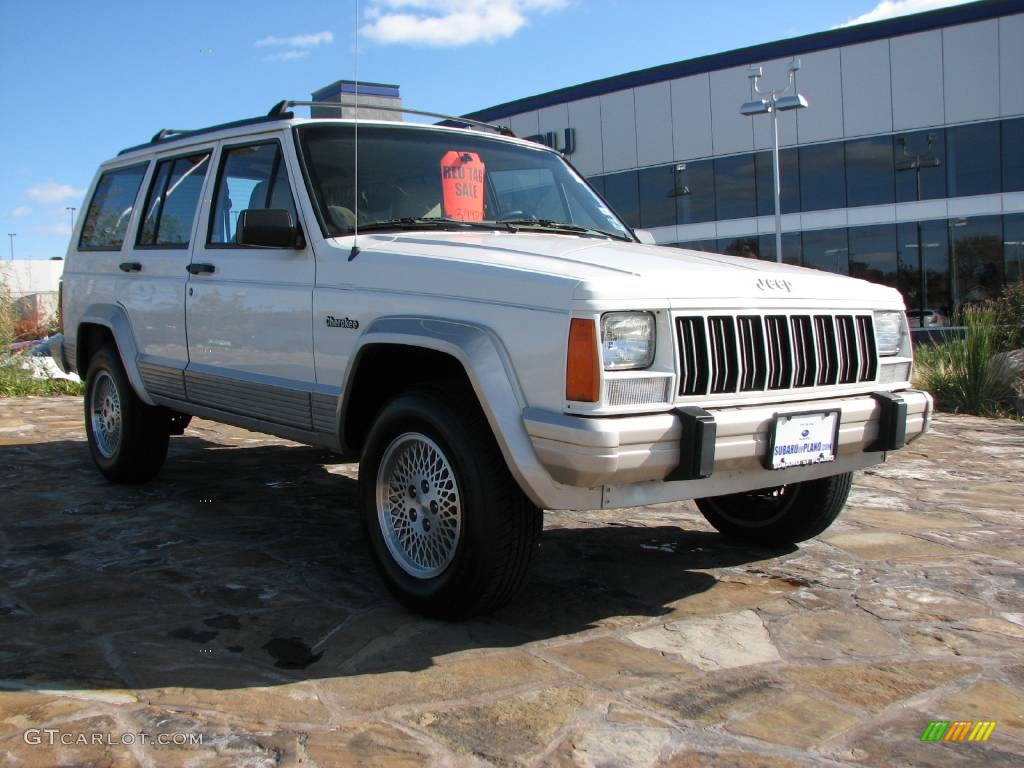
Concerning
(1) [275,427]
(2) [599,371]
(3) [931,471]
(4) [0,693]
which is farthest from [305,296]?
(3) [931,471]

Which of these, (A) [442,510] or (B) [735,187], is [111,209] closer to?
(A) [442,510]

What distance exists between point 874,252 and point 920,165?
8.90 ft

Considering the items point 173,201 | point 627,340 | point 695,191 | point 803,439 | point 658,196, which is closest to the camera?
point 627,340

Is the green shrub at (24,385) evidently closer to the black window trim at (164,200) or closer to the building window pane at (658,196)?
the black window trim at (164,200)

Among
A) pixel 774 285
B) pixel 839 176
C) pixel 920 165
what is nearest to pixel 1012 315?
pixel 774 285

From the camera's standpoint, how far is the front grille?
3230mm

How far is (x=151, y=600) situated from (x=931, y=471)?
544 centimetres

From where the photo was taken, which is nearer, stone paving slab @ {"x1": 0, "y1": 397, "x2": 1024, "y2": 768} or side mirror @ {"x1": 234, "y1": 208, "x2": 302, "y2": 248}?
stone paving slab @ {"x1": 0, "y1": 397, "x2": 1024, "y2": 768}

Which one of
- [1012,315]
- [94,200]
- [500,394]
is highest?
[94,200]

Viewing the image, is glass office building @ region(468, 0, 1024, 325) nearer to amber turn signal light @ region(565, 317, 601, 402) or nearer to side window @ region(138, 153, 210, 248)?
side window @ region(138, 153, 210, 248)

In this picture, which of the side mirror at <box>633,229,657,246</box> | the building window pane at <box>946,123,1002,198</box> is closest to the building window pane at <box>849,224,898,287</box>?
the building window pane at <box>946,123,1002,198</box>

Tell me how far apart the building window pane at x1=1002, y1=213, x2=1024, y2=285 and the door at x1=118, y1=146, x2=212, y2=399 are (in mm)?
25683

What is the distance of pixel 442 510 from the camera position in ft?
11.5

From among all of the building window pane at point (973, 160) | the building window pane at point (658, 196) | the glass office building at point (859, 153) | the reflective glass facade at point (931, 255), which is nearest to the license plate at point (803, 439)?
the glass office building at point (859, 153)
